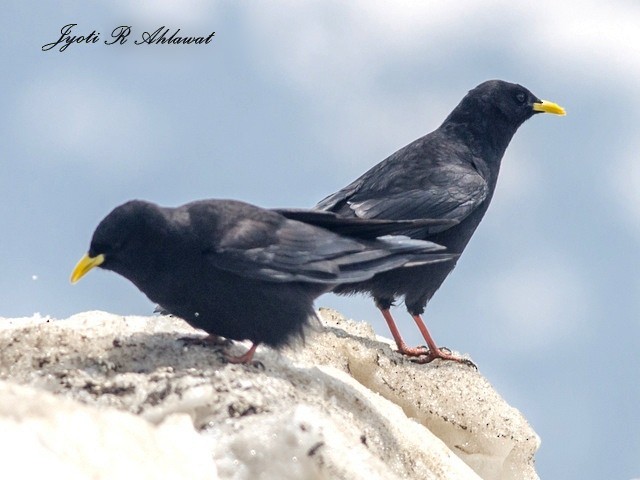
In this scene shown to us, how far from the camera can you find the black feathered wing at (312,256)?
21.6ft

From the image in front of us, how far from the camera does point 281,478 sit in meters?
5.12

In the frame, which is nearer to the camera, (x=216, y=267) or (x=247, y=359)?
(x=247, y=359)

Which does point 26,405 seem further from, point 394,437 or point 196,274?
point 394,437

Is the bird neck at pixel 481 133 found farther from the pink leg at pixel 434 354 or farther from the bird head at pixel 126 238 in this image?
the bird head at pixel 126 238

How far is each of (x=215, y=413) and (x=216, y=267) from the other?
50.3 inches

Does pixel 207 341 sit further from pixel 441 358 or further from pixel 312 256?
pixel 441 358

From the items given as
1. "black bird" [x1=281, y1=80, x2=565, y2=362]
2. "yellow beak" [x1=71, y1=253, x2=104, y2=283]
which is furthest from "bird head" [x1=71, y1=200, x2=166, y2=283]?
"black bird" [x1=281, y1=80, x2=565, y2=362]

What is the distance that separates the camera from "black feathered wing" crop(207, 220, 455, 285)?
21.6 ft

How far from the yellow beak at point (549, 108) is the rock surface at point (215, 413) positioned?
399 centimetres

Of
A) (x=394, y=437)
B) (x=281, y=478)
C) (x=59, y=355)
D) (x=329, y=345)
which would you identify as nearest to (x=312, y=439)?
(x=281, y=478)

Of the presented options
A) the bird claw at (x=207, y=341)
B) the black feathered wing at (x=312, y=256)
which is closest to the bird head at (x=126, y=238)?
the black feathered wing at (x=312, y=256)

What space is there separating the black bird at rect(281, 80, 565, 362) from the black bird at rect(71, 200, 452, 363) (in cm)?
221

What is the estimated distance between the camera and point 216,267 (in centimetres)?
653

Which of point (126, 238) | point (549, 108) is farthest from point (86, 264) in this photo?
point (549, 108)
